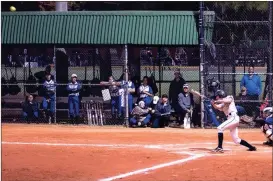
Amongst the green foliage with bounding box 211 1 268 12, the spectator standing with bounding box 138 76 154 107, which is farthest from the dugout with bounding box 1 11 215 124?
the green foliage with bounding box 211 1 268 12

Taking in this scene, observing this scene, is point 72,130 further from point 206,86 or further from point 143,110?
point 206,86

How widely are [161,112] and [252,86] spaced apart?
9.07 feet

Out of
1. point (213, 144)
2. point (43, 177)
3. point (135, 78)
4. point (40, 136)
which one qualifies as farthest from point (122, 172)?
point (135, 78)

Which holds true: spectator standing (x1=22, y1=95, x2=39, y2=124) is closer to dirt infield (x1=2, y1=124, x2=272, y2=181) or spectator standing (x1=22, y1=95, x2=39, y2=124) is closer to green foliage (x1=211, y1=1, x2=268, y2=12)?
dirt infield (x1=2, y1=124, x2=272, y2=181)

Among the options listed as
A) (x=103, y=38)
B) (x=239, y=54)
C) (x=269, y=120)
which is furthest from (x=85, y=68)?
(x=269, y=120)

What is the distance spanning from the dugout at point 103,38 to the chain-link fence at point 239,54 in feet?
1.79

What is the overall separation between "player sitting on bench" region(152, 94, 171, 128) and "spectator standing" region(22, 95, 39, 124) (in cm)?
409

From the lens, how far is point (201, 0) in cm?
1983

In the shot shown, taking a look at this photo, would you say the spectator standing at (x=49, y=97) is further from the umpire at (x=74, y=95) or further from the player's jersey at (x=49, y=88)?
the umpire at (x=74, y=95)

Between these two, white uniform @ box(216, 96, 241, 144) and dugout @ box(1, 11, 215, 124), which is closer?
white uniform @ box(216, 96, 241, 144)

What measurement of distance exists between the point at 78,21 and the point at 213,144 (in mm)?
7597

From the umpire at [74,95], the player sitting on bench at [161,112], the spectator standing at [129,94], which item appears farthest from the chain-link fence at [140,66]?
the player sitting on bench at [161,112]

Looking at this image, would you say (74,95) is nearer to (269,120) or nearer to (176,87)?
(176,87)

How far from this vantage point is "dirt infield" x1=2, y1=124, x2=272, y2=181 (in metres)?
12.3
